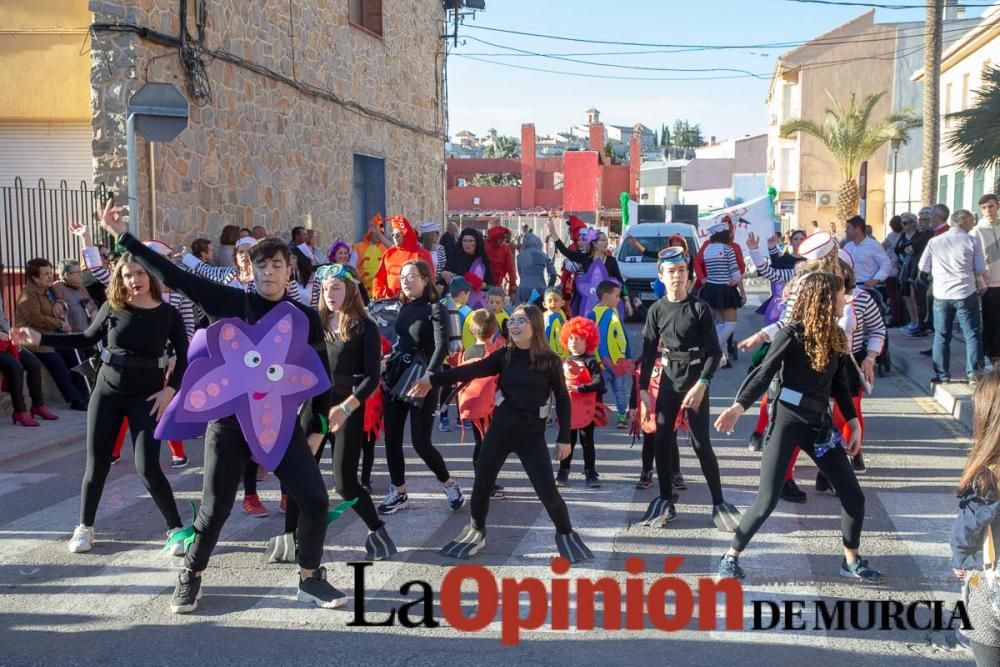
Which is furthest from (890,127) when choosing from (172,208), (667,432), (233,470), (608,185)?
(233,470)

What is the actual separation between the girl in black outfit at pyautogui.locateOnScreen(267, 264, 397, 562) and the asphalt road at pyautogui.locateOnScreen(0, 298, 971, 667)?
17 centimetres

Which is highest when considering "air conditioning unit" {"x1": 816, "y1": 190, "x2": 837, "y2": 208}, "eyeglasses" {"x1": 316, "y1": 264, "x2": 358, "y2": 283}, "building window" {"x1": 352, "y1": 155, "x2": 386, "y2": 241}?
"air conditioning unit" {"x1": 816, "y1": 190, "x2": 837, "y2": 208}

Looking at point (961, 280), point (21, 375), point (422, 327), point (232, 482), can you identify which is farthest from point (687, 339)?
point (21, 375)

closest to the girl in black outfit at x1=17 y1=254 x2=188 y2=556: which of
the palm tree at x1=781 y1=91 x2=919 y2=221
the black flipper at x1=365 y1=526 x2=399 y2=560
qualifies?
the black flipper at x1=365 y1=526 x2=399 y2=560

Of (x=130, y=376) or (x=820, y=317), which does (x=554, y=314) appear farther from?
(x=130, y=376)

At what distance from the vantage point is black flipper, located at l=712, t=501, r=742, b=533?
6488 millimetres

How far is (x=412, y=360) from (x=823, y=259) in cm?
297

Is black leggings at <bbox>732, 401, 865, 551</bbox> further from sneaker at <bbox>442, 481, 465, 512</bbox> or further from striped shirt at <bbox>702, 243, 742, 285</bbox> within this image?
striped shirt at <bbox>702, 243, 742, 285</bbox>

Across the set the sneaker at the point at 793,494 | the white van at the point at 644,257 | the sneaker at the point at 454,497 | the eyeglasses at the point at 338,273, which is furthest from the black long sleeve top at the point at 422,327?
the white van at the point at 644,257

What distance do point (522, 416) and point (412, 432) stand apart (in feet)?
4.39

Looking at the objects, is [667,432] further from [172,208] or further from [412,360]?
[172,208]

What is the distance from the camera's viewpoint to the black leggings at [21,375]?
9984mm

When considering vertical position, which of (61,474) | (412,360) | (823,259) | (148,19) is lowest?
(61,474)

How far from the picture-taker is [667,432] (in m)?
6.59
